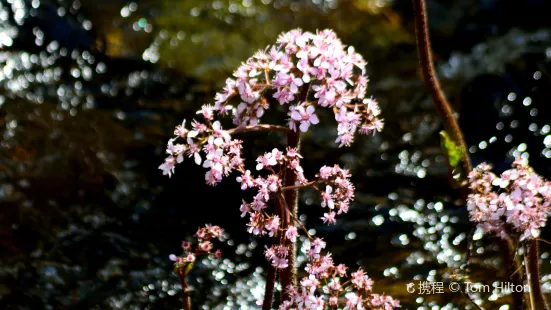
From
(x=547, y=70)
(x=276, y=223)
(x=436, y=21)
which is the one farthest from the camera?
(x=436, y=21)

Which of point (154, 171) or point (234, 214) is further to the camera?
point (154, 171)

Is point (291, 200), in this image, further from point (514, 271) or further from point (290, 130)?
point (514, 271)

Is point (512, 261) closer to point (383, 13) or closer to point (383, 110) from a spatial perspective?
point (383, 110)

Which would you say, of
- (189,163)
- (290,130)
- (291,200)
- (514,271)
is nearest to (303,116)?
(290,130)

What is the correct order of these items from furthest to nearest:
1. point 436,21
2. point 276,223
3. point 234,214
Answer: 1. point 436,21
2. point 234,214
3. point 276,223

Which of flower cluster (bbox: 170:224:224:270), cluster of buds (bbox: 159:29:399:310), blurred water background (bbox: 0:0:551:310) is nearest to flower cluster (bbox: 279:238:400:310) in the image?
cluster of buds (bbox: 159:29:399:310)

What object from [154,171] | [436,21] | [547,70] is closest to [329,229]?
[154,171]

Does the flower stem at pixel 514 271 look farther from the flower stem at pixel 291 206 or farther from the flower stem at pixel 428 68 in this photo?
the flower stem at pixel 291 206
